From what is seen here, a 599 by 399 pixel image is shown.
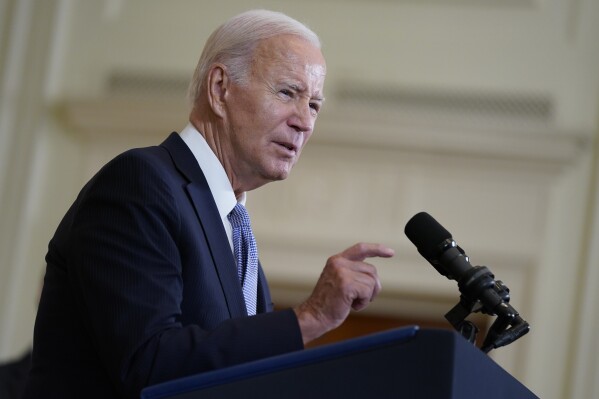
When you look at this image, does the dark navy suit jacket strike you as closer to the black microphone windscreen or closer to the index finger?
the index finger

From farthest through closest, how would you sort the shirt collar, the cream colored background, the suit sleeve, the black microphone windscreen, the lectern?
the cream colored background
the shirt collar
the black microphone windscreen
the suit sleeve
the lectern

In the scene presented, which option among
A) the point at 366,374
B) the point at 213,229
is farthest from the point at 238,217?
the point at 366,374

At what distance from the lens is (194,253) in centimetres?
165

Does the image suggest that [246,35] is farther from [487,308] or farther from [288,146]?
[487,308]

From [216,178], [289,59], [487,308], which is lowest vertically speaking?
[487,308]

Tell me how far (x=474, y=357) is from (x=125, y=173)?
65 cm

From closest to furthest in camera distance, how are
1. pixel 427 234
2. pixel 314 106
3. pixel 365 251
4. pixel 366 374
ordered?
pixel 366 374 < pixel 365 251 < pixel 427 234 < pixel 314 106

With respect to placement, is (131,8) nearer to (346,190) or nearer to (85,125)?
(85,125)

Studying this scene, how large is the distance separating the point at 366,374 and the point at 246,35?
925mm

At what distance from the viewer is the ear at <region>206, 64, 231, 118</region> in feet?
6.53

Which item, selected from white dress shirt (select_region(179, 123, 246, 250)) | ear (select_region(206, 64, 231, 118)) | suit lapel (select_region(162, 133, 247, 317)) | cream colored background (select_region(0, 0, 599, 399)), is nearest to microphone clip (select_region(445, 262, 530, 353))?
suit lapel (select_region(162, 133, 247, 317))

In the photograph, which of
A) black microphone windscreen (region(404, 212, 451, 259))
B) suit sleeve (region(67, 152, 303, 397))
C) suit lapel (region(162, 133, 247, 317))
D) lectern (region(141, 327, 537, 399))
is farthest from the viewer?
suit lapel (region(162, 133, 247, 317))

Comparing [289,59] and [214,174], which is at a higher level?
[289,59]

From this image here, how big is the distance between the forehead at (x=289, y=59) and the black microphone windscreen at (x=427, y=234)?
424mm
